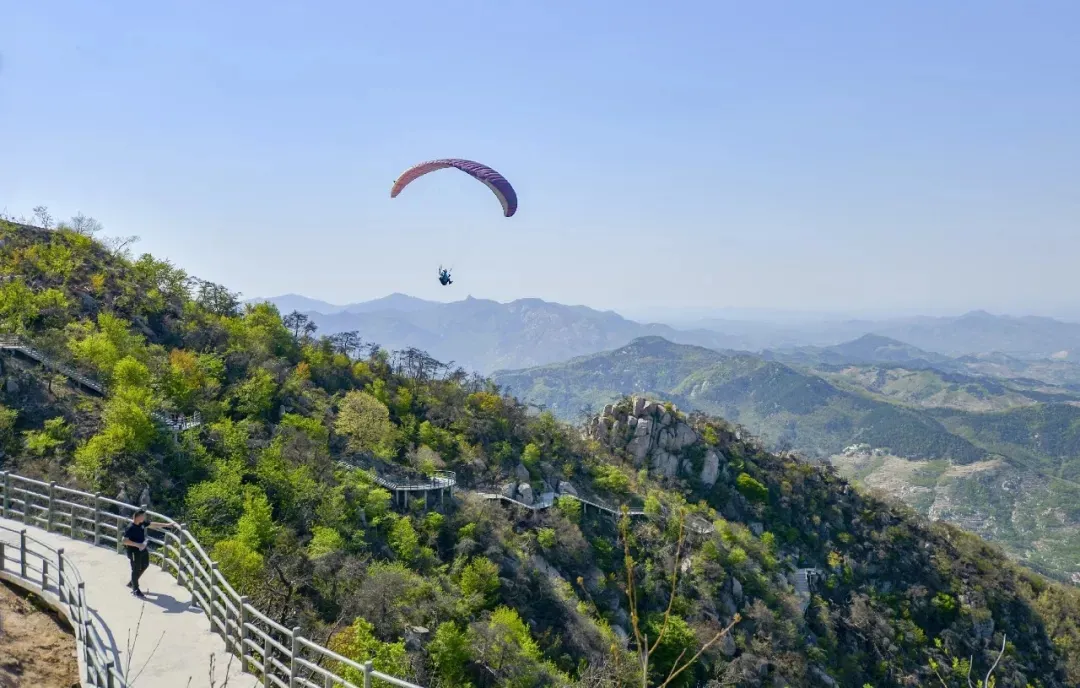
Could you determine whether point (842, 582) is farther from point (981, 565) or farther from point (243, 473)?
point (243, 473)

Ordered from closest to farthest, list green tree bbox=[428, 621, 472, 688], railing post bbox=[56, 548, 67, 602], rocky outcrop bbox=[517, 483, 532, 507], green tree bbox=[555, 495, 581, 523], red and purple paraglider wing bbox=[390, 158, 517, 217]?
railing post bbox=[56, 548, 67, 602]
green tree bbox=[428, 621, 472, 688]
red and purple paraglider wing bbox=[390, 158, 517, 217]
rocky outcrop bbox=[517, 483, 532, 507]
green tree bbox=[555, 495, 581, 523]

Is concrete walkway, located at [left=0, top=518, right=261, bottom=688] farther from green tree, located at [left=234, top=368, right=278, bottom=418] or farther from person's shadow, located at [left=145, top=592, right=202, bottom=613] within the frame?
green tree, located at [left=234, top=368, right=278, bottom=418]

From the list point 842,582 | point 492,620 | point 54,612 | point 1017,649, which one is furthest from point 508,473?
point 1017,649

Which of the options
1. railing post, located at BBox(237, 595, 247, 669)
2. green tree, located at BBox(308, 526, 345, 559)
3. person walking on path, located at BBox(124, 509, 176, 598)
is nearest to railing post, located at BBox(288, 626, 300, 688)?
railing post, located at BBox(237, 595, 247, 669)

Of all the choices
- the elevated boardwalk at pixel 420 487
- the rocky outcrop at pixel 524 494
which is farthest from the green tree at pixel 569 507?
the elevated boardwalk at pixel 420 487

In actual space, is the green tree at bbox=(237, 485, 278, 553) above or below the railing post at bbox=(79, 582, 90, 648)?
below

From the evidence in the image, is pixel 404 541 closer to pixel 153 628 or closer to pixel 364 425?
pixel 364 425


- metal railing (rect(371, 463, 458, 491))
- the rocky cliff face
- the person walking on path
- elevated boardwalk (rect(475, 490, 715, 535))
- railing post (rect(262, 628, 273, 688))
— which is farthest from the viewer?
the rocky cliff face

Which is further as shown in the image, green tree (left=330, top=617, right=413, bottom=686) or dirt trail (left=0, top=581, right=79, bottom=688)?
green tree (left=330, top=617, right=413, bottom=686)
